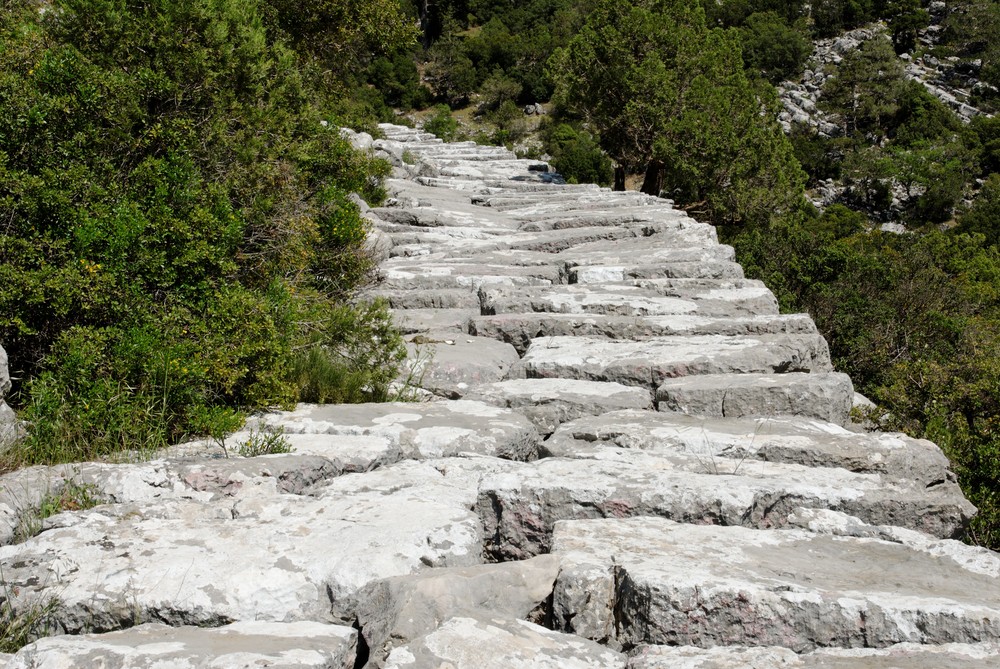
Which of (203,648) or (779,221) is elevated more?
(779,221)

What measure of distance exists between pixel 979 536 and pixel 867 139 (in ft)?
157

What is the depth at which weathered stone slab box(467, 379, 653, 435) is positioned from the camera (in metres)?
3.91

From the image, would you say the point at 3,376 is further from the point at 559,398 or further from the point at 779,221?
the point at 779,221

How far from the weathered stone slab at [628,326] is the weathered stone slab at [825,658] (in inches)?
119

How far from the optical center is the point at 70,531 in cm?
249

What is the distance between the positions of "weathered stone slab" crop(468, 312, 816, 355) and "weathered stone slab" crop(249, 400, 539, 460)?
1.33 meters

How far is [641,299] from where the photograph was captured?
5.59m

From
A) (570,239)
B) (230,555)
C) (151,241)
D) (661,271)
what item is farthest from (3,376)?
(570,239)

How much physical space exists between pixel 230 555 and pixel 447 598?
2.25ft

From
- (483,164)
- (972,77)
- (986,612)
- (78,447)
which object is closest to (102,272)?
(78,447)

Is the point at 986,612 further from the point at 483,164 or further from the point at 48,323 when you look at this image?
the point at 483,164

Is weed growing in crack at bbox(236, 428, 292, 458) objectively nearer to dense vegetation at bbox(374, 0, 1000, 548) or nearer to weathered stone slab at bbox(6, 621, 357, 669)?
weathered stone slab at bbox(6, 621, 357, 669)

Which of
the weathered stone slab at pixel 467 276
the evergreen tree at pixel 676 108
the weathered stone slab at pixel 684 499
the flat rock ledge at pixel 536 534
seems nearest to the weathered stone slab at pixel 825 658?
the flat rock ledge at pixel 536 534

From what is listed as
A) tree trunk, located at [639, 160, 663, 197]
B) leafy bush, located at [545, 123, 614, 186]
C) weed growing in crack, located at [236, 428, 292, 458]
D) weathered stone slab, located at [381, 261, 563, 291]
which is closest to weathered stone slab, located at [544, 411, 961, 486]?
weed growing in crack, located at [236, 428, 292, 458]
